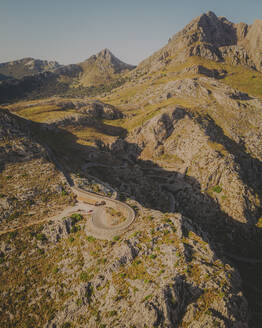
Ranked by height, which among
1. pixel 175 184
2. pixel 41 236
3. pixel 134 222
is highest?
pixel 134 222

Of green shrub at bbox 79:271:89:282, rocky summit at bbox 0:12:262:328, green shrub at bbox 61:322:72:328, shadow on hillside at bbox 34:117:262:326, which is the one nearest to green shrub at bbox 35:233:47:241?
rocky summit at bbox 0:12:262:328

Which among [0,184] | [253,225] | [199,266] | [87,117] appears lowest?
[253,225]

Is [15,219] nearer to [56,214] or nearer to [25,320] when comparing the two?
[56,214]

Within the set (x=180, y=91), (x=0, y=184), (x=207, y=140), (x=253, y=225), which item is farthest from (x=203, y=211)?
(x=180, y=91)

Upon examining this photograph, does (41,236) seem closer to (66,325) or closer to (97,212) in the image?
(97,212)

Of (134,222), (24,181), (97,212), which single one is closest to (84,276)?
(134,222)

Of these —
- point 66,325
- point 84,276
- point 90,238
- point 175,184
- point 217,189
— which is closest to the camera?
point 66,325

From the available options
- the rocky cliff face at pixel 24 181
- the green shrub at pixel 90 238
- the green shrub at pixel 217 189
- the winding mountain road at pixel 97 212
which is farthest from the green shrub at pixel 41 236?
the green shrub at pixel 217 189

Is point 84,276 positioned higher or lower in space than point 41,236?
lower
